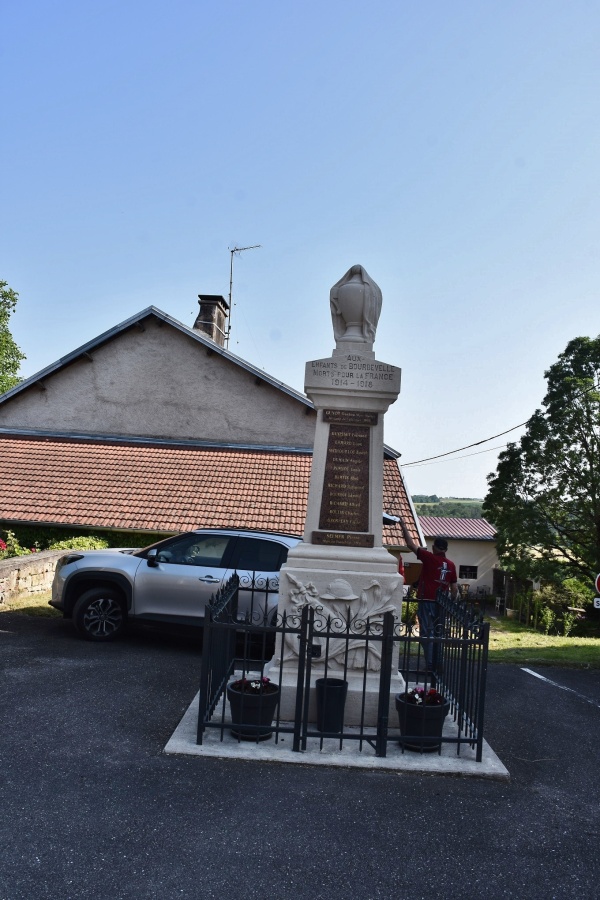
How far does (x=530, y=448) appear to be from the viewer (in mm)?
22219

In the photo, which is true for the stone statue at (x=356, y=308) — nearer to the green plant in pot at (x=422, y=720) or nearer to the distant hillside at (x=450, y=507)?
the green plant in pot at (x=422, y=720)

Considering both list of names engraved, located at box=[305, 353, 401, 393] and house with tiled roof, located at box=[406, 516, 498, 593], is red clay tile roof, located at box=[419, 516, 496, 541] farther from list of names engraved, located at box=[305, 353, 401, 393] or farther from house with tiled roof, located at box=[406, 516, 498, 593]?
list of names engraved, located at box=[305, 353, 401, 393]

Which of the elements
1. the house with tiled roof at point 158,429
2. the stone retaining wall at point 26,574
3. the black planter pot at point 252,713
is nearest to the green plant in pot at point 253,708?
the black planter pot at point 252,713

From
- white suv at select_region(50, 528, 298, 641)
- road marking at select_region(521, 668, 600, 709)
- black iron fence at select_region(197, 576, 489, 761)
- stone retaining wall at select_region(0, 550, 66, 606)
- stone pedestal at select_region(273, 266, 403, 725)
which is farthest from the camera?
stone retaining wall at select_region(0, 550, 66, 606)

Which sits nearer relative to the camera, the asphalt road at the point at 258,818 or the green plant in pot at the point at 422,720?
the asphalt road at the point at 258,818

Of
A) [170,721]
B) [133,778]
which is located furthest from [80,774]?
[170,721]

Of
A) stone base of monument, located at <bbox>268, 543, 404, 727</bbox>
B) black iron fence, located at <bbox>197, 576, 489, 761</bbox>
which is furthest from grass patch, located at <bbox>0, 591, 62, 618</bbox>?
stone base of monument, located at <bbox>268, 543, 404, 727</bbox>

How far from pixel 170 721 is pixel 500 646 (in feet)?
24.2

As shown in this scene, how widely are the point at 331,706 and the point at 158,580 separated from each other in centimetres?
391

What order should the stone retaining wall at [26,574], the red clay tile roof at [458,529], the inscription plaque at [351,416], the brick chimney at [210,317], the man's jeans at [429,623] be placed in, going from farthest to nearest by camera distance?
the red clay tile roof at [458,529], the brick chimney at [210,317], the stone retaining wall at [26,574], the man's jeans at [429,623], the inscription plaque at [351,416]

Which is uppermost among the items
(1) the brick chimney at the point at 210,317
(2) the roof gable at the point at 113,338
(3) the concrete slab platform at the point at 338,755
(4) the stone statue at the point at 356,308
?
(1) the brick chimney at the point at 210,317

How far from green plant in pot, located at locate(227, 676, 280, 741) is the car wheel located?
3.78 metres

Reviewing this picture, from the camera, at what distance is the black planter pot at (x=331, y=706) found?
5512mm

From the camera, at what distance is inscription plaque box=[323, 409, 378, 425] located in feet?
21.2
